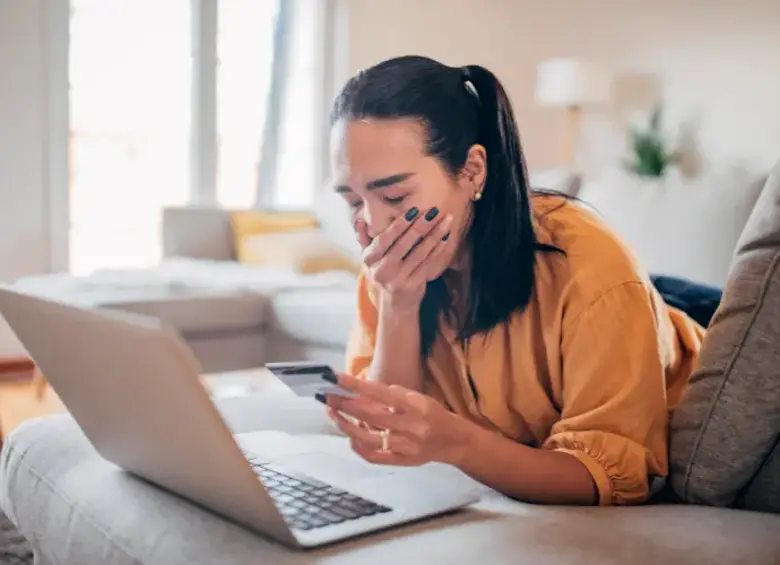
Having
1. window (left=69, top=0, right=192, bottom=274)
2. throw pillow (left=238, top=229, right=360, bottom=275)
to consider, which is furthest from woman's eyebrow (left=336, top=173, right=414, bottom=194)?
window (left=69, top=0, right=192, bottom=274)

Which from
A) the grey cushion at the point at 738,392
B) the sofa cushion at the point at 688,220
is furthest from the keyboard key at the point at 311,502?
the sofa cushion at the point at 688,220

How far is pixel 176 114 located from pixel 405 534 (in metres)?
3.98

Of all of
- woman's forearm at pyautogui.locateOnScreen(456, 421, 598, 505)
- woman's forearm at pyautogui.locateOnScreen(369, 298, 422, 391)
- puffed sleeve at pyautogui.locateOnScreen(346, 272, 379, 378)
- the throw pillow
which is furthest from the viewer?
the throw pillow

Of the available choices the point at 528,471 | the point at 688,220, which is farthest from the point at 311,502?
the point at 688,220

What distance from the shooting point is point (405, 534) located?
2.65 feet

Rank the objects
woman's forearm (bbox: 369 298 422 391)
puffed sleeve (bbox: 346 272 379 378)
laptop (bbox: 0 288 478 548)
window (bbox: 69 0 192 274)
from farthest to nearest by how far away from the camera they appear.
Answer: window (bbox: 69 0 192 274), puffed sleeve (bbox: 346 272 379 378), woman's forearm (bbox: 369 298 422 391), laptop (bbox: 0 288 478 548)

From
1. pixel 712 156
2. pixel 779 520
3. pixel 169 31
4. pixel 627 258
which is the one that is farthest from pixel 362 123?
pixel 169 31

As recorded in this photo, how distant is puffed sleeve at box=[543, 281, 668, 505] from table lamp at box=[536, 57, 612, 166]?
9.62ft

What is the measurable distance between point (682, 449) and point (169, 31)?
3982 millimetres

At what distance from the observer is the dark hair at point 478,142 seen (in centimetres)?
A: 104

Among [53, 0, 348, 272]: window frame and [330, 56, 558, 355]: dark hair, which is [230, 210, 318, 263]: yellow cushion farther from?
[330, 56, 558, 355]: dark hair

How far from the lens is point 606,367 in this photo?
0.97 m

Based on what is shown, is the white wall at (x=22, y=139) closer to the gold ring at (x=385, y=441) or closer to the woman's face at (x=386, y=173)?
the woman's face at (x=386, y=173)

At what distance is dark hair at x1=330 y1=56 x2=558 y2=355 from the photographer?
1045 millimetres
